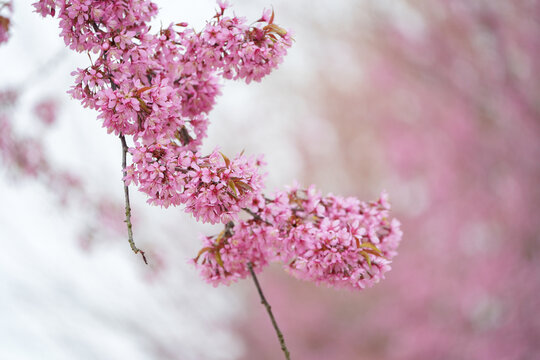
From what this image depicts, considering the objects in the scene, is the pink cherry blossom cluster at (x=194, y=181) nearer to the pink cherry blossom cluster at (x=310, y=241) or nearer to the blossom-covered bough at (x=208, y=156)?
the blossom-covered bough at (x=208, y=156)

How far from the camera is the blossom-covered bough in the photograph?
998mm

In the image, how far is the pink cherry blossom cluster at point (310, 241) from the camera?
1078mm

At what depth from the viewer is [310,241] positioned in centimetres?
108

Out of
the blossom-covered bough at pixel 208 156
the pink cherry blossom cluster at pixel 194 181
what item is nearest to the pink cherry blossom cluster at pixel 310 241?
the blossom-covered bough at pixel 208 156

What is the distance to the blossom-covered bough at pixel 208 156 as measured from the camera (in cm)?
100

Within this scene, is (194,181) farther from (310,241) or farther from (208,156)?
(310,241)

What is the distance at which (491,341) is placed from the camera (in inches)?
136

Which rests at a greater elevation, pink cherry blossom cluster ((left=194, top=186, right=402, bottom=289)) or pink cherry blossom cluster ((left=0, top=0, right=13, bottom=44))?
pink cherry blossom cluster ((left=0, top=0, right=13, bottom=44))

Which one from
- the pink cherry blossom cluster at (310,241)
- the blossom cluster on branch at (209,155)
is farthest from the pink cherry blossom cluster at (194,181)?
the pink cherry blossom cluster at (310,241)

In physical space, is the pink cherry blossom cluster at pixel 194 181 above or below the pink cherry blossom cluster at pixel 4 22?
below

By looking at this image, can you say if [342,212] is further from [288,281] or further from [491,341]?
[288,281]

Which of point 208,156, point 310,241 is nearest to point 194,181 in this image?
point 208,156


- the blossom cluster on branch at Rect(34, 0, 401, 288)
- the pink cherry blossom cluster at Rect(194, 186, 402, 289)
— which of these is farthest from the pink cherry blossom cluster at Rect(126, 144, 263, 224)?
the pink cherry blossom cluster at Rect(194, 186, 402, 289)

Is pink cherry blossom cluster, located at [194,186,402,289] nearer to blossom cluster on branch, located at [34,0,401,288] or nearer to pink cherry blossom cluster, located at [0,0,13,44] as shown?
blossom cluster on branch, located at [34,0,401,288]
